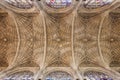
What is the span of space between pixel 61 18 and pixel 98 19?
2793 mm

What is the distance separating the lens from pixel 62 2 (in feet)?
57.8

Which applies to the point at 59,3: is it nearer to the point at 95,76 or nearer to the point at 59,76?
the point at 59,76

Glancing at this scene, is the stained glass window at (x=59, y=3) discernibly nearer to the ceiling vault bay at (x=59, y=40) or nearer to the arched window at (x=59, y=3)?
the arched window at (x=59, y=3)

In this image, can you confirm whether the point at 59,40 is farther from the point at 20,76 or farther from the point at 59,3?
the point at 20,76

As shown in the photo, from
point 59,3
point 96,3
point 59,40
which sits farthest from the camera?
point 59,40

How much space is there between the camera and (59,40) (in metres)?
18.3

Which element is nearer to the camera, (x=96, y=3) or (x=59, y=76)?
(x=59, y=76)

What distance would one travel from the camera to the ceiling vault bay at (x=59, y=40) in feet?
57.3

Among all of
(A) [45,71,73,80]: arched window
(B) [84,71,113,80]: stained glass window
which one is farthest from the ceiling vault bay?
(A) [45,71,73,80]: arched window

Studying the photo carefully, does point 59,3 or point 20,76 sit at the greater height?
point 59,3

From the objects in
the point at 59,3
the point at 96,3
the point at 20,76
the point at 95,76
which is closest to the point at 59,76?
the point at 95,76

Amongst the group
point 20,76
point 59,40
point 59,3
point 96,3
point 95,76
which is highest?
point 59,3

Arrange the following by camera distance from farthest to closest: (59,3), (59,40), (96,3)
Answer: (59,40) < (59,3) < (96,3)

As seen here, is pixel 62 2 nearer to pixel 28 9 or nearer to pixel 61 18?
pixel 61 18
